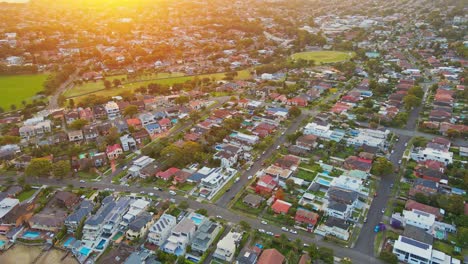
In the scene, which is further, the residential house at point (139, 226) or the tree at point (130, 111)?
the tree at point (130, 111)

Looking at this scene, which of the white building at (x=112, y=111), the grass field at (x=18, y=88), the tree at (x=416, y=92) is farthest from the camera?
the grass field at (x=18, y=88)

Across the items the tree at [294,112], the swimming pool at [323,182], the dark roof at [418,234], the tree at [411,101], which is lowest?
the swimming pool at [323,182]

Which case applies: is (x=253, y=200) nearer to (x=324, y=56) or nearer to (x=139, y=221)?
(x=139, y=221)

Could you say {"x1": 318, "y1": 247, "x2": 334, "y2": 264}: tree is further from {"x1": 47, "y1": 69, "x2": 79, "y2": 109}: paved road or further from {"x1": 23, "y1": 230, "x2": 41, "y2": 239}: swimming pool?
{"x1": 47, "y1": 69, "x2": 79, "y2": 109}: paved road

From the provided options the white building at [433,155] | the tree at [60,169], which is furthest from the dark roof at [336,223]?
the tree at [60,169]

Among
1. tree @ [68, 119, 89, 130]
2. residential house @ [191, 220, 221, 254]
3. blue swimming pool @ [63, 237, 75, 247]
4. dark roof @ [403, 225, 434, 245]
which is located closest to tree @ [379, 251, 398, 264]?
dark roof @ [403, 225, 434, 245]

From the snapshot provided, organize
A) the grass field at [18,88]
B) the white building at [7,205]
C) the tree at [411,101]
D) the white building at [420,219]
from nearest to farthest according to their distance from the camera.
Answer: the white building at [420,219] → the white building at [7,205] → the tree at [411,101] → the grass field at [18,88]

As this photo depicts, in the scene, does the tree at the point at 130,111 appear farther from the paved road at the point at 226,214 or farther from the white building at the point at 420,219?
→ the white building at the point at 420,219

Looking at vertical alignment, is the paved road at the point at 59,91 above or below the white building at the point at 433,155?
below

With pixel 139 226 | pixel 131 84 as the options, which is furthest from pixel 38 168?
pixel 131 84
